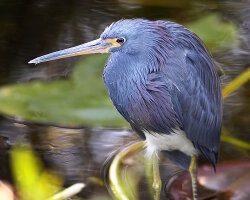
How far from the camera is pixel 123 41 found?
7.90 ft

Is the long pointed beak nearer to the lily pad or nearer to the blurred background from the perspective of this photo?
the blurred background

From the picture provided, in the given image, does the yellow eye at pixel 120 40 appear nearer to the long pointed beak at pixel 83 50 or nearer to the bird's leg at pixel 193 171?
the long pointed beak at pixel 83 50

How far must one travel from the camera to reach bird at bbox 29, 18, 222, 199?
2410 mm

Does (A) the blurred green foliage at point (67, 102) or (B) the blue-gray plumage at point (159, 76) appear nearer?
(B) the blue-gray plumage at point (159, 76)

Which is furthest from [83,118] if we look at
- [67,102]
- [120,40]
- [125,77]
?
[120,40]

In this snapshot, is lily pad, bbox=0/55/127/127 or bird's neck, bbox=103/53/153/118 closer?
bird's neck, bbox=103/53/153/118

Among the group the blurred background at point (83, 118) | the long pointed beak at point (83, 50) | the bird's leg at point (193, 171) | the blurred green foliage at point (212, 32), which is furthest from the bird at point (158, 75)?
the blurred green foliage at point (212, 32)

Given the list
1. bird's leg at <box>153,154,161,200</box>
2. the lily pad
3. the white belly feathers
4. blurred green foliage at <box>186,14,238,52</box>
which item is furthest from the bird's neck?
blurred green foliage at <box>186,14,238,52</box>

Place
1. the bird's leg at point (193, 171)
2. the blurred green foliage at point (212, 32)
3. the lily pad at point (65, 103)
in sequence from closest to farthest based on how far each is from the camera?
the bird's leg at point (193, 171) → the lily pad at point (65, 103) → the blurred green foliage at point (212, 32)

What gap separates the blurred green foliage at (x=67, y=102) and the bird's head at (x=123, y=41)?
1.92 ft

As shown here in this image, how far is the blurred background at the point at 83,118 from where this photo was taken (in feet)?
9.23

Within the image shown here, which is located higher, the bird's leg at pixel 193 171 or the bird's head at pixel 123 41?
the bird's head at pixel 123 41

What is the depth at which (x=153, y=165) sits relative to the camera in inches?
110

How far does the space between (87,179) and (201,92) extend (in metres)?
0.68
